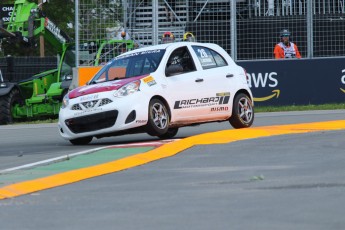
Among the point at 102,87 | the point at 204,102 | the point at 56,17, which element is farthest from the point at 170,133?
the point at 56,17

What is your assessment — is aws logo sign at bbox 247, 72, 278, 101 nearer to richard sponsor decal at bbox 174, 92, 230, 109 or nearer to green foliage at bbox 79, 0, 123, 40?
green foliage at bbox 79, 0, 123, 40

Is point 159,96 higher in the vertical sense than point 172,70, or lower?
lower

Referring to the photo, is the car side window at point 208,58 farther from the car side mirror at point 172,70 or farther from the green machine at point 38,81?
the green machine at point 38,81

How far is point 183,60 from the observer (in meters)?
17.0

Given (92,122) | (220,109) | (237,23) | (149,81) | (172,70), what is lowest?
(92,122)

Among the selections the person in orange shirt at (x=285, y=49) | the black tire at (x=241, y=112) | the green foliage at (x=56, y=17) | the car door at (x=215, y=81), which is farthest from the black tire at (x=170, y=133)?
the green foliage at (x=56, y=17)

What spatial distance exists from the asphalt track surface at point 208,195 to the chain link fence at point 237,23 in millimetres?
14072

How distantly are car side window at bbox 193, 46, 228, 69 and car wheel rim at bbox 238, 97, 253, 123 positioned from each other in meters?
0.68

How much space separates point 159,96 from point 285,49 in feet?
37.7

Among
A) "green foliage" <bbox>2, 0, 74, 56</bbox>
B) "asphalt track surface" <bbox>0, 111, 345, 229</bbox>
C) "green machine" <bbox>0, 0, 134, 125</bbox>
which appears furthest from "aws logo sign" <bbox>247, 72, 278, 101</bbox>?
"green foliage" <bbox>2, 0, 74, 56</bbox>

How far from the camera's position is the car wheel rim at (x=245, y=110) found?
17.4 meters

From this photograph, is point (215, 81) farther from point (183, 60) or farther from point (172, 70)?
point (172, 70)

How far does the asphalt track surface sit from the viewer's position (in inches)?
312

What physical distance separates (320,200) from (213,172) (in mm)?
2585
